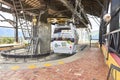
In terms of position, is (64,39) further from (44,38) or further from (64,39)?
(44,38)

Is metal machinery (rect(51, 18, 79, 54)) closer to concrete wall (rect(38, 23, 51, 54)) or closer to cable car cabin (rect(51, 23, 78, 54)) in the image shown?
cable car cabin (rect(51, 23, 78, 54))

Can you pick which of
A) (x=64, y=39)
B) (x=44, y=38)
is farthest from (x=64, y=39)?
(x=44, y=38)

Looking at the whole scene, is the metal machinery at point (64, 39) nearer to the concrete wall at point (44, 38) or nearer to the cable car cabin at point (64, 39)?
the cable car cabin at point (64, 39)

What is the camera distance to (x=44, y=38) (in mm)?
12031

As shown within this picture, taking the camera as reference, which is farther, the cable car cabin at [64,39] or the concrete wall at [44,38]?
the concrete wall at [44,38]

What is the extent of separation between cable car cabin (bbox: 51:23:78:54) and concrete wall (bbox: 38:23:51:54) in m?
1.53

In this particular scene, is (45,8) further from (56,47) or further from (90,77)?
(90,77)

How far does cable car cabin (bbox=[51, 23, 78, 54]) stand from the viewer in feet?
33.0

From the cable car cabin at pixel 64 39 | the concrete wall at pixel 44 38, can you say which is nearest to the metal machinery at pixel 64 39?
the cable car cabin at pixel 64 39

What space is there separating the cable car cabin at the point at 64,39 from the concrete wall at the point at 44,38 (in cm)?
153

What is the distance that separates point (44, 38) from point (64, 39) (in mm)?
2322

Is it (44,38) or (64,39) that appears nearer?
(64,39)

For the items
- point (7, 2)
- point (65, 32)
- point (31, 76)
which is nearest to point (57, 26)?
point (65, 32)

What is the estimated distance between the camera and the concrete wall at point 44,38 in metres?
11.7
